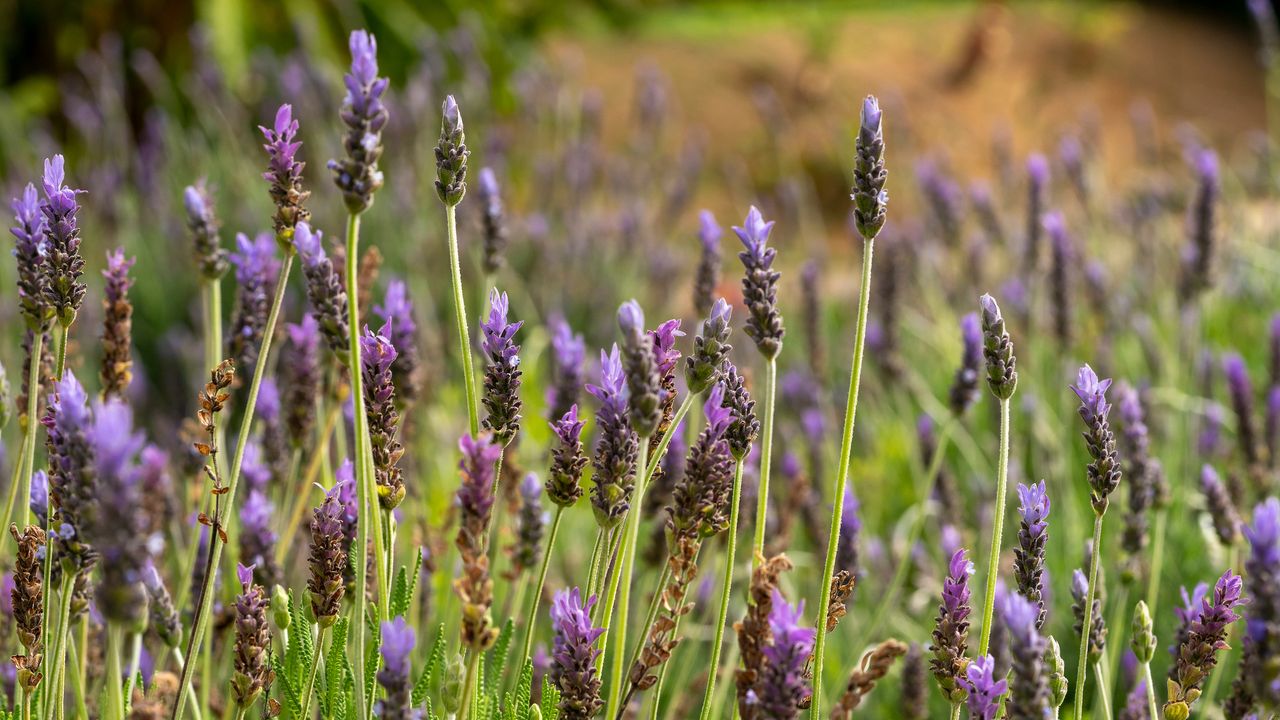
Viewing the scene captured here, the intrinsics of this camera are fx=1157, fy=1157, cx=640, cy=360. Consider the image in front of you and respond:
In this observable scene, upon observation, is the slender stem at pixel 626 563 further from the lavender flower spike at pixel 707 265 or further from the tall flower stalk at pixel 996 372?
the lavender flower spike at pixel 707 265

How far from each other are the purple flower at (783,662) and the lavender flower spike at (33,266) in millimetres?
817

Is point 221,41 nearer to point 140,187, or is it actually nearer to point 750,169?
point 140,187

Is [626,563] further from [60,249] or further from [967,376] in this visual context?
[967,376]

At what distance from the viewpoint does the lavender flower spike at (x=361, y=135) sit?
1011 mm

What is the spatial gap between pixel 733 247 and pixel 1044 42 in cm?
428

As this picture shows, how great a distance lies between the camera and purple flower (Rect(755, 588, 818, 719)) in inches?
38.5

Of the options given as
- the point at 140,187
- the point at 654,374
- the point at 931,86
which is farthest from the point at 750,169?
the point at 654,374

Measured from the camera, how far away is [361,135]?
1.02 metres

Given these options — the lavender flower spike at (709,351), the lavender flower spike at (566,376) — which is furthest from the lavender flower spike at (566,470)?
the lavender flower spike at (566,376)

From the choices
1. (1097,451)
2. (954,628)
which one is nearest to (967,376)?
(1097,451)

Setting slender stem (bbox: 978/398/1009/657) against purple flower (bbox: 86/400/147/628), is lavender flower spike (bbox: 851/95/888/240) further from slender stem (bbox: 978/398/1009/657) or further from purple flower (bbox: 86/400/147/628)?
purple flower (bbox: 86/400/147/628)

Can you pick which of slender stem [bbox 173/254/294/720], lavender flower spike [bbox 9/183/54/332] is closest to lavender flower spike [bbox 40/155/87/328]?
lavender flower spike [bbox 9/183/54/332]

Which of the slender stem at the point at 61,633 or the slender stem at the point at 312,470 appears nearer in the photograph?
the slender stem at the point at 61,633

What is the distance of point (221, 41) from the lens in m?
6.43
